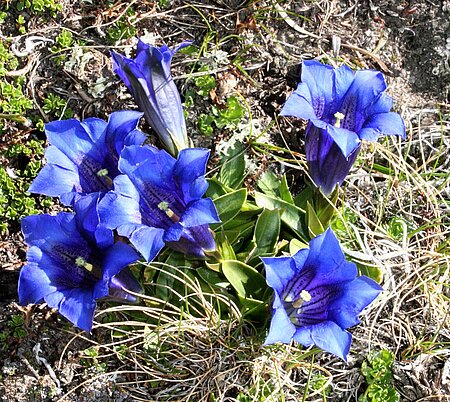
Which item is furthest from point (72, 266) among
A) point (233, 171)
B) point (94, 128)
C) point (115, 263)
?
point (233, 171)

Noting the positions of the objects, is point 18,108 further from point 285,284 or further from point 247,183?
point 285,284

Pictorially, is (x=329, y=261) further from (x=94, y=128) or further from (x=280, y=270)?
(x=94, y=128)

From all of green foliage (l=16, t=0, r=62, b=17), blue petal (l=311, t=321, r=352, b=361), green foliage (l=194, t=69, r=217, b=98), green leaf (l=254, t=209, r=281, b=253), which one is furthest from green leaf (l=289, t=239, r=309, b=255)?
green foliage (l=16, t=0, r=62, b=17)

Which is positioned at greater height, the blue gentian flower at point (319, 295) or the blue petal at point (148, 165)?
the blue petal at point (148, 165)

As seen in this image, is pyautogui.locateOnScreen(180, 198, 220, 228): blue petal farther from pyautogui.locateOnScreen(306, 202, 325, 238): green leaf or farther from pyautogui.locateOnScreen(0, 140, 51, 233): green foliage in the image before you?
pyautogui.locateOnScreen(0, 140, 51, 233): green foliage

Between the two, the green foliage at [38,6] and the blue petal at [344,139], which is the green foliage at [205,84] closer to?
the green foliage at [38,6]

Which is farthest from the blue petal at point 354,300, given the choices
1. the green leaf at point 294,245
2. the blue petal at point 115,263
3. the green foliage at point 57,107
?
the green foliage at point 57,107
